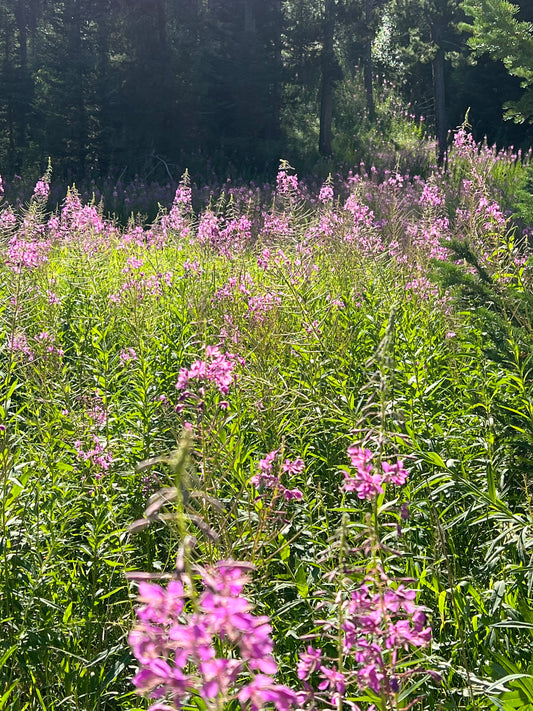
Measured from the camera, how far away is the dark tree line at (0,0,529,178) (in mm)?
22312

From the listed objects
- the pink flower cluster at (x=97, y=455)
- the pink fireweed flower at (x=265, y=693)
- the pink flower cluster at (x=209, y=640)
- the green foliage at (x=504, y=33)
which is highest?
the green foliage at (x=504, y=33)

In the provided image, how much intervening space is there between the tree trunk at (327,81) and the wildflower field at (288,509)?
18917 millimetres

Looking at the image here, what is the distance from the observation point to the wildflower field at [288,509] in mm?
1275

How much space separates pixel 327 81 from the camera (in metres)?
22.7

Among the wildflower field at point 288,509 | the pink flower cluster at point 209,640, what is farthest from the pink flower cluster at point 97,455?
the pink flower cluster at point 209,640

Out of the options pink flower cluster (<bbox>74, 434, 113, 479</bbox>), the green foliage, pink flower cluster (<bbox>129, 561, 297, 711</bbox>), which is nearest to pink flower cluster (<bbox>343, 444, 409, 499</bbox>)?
pink flower cluster (<bbox>129, 561, 297, 711</bbox>)

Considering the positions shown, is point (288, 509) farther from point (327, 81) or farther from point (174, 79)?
point (174, 79)

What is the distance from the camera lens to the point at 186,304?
16.7 ft

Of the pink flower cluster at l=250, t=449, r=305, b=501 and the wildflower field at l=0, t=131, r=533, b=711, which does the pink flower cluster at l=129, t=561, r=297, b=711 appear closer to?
the wildflower field at l=0, t=131, r=533, b=711

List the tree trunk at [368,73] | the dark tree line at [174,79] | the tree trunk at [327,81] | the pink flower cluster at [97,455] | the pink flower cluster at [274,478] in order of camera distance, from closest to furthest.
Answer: the pink flower cluster at [274,478], the pink flower cluster at [97,455], the dark tree line at [174,79], the tree trunk at [327,81], the tree trunk at [368,73]

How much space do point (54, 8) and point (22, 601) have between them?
2776cm

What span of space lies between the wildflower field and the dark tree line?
18.7 meters

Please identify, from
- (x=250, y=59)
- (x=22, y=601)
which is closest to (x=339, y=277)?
(x=22, y=601)

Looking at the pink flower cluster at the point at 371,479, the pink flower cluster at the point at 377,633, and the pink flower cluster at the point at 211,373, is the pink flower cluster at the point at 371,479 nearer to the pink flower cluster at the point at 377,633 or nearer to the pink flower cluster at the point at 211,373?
Result: the pink flower cluster at the point at 377,633
